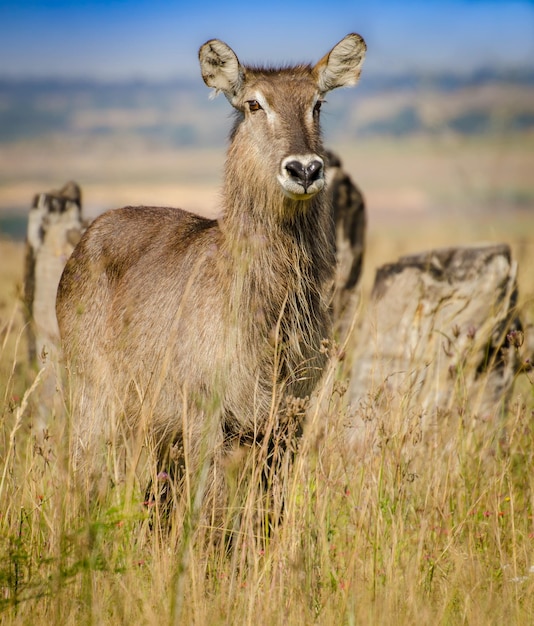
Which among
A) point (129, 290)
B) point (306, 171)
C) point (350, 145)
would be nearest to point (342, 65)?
point (306, 171)

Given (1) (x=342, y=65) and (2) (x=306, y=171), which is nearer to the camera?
(2) (x=306, y=171)

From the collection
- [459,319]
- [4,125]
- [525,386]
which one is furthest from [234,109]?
[4,125]

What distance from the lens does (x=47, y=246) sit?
7777 millimetres

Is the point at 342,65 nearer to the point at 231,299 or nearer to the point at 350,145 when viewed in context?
the point at 231,299

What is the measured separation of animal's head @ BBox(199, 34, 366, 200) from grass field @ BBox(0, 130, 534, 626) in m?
0.86

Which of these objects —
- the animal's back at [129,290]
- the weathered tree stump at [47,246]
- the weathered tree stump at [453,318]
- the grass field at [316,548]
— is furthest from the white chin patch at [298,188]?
Answer: the weathered tree stump at [47,246]

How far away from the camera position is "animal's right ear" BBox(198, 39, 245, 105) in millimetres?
5203

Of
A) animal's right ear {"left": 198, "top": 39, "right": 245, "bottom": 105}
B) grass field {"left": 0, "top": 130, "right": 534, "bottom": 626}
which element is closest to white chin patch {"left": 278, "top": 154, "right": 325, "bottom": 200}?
grass field {"left": 0, "top": 130, "right": 534, "bottom": 626}

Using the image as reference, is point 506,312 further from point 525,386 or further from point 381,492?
point 381,492

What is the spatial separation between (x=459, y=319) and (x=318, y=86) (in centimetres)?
214

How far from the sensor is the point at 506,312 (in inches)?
245

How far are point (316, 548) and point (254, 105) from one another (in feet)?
8.55

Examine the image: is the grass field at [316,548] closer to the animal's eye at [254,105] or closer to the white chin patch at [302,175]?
the white chin patch at [302,175]

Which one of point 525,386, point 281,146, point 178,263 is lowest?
point 525,386
